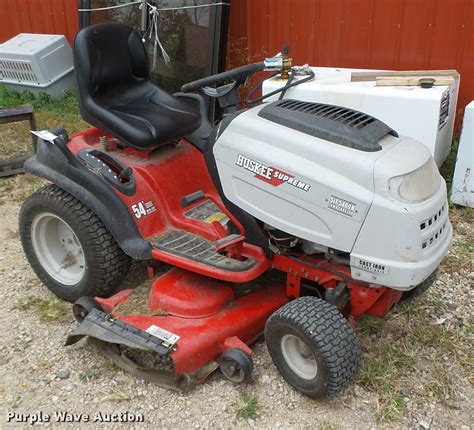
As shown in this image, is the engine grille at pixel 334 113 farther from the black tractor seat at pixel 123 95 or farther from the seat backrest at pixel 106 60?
the seat backrest at pixel 106 60

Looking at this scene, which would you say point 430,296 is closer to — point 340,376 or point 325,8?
point 340,376

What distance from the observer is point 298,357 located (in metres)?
2.18

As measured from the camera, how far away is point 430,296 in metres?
2.77

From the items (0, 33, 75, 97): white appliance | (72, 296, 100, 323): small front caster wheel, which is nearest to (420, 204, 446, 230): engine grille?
(72, 296, 100, 323): small front caster wheel

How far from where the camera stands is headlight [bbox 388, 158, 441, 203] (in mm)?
1907

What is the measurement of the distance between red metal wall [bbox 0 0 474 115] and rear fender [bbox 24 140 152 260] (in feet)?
9.07

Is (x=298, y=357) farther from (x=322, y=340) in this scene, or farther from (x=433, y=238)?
(x=433, y=238)

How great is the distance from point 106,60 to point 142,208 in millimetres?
816

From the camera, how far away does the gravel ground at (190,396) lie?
2088 millimetres

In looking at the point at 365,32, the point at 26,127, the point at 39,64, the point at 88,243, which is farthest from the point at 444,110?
the point at 39,64

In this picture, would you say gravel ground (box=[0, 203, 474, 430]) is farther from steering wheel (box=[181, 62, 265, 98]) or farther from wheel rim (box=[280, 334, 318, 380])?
steering wheel (box=[181, 62, 265, 98])

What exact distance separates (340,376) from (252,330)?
48 cm

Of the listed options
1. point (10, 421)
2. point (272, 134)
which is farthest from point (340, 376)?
point (10, 421)

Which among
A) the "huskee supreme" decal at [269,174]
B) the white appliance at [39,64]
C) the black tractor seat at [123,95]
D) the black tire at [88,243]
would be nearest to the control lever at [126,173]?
the black tractor seat at [123,95]
